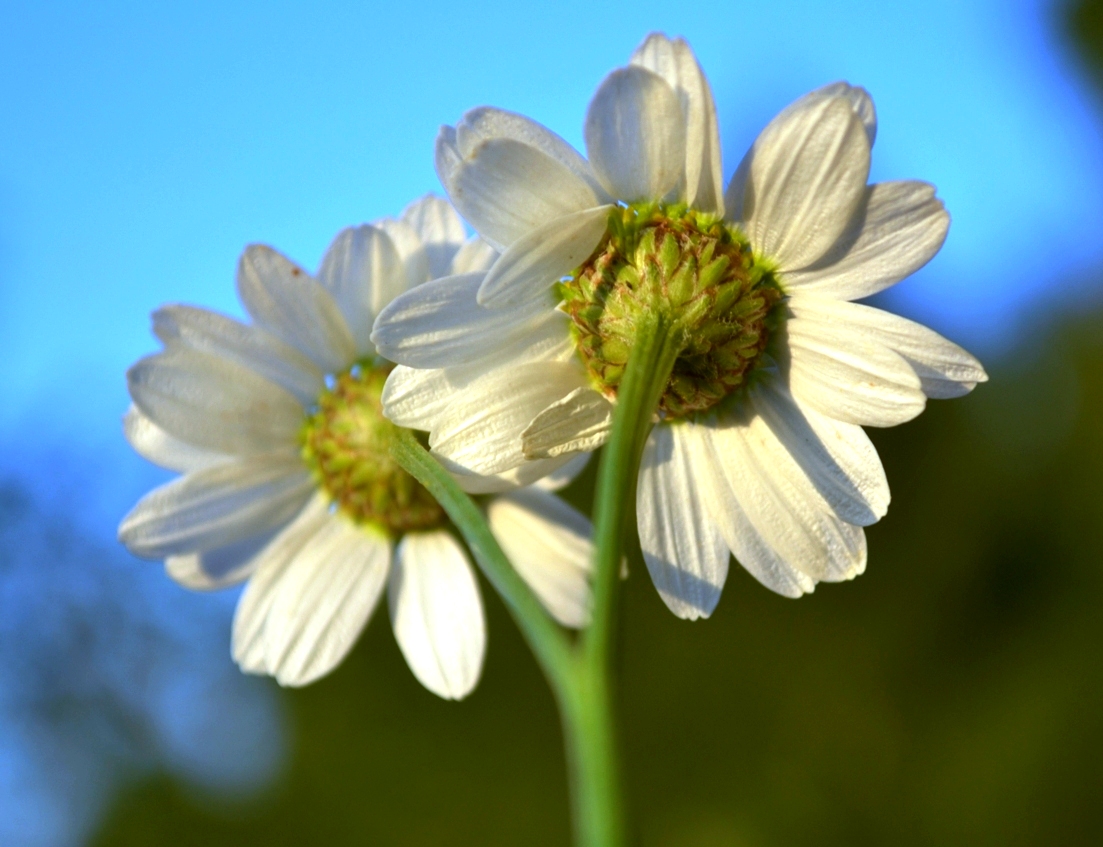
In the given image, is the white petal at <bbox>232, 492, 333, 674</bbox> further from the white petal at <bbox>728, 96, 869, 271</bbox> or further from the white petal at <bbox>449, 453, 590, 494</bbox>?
the white petal at <bbox>728, 96, 869, 271</bbox>

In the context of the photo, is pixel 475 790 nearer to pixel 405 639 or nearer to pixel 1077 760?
pixel 1077 760

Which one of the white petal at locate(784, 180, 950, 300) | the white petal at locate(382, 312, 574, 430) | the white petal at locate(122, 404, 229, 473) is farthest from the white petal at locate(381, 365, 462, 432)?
the white petal at locate(122, 404, 229, 473)

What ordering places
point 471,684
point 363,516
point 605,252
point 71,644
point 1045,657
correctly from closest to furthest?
point 605,252 < point 471,684 < point 363,516 < point 71,644 < point 1045,657

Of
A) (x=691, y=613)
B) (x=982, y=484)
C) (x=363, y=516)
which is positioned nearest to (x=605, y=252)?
(x=691, y=613)

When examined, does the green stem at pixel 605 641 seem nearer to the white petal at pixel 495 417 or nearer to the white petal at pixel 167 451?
the white petal at pixel 495 417

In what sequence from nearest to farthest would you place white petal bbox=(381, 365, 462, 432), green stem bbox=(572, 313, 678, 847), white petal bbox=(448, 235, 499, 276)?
1. green stem bbox=(572, 313, 678, 847)
2. white petal bbox=(381, 365, 462, 432)
3. white petal bbox=(448, 235, 499, 276)

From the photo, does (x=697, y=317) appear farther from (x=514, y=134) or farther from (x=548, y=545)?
(x=548, y=545)

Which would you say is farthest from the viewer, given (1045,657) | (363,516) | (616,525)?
→ (1045,657)
